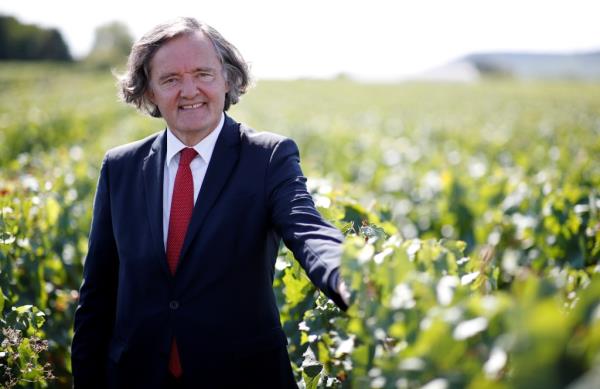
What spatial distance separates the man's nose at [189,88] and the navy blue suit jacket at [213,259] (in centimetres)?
20

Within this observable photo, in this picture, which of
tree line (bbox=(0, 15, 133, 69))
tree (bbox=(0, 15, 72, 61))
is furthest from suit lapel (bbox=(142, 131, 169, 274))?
tree (bbox=(0, 15, 72, 61))

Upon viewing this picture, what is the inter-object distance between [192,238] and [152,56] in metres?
0.80

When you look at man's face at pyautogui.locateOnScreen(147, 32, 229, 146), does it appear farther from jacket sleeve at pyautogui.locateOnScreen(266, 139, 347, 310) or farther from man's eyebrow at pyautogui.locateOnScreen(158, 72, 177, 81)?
jacket sleeve at pyautogui.locateOnScreen(266, 139, 347, 310)

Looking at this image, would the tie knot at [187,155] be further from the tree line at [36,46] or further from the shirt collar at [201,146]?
the tree line at [36,46]

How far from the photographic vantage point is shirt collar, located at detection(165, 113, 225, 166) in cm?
225

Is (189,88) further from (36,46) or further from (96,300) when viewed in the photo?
(36,46)

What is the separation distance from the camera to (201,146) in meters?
2.26

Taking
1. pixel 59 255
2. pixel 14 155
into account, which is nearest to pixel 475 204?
pixel 59 255

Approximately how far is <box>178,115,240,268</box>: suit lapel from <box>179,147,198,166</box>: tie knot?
0.11 meters

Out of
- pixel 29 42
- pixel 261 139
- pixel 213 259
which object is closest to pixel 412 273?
pixel 213 259

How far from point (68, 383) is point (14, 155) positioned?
8.47 meters

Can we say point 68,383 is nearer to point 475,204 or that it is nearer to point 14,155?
point 475,204

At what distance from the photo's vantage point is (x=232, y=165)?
7.14ft

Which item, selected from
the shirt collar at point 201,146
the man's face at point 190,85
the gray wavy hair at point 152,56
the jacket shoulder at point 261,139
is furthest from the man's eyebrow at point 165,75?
the jacket shoulder at point 261,139
